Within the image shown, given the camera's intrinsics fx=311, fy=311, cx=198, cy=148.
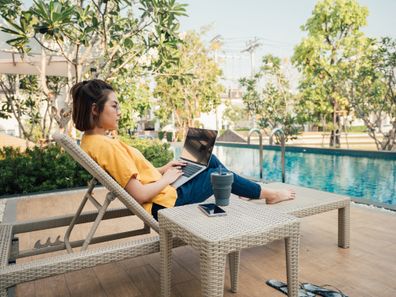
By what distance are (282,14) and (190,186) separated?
1352 inches

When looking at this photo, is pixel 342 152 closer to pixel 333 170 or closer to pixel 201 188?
pixel 333 170

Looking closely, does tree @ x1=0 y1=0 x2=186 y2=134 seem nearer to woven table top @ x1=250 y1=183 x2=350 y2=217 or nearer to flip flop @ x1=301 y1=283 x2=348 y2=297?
woven table top @ x1=250 y1=183 x2=350 y2=217

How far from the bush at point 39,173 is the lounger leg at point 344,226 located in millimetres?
3904

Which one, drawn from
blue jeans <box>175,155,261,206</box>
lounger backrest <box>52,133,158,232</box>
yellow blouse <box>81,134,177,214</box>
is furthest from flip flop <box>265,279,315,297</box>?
lounger backrest <box>52,133,158,232</box>

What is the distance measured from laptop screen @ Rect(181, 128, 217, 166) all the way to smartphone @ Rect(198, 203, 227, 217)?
43cm

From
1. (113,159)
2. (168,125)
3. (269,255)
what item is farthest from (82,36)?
(168,125)

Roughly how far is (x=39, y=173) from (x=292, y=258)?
441cm

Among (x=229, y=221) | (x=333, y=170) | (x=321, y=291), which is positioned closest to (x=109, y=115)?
A: (x=229, y=221)

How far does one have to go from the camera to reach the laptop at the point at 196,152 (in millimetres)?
1996

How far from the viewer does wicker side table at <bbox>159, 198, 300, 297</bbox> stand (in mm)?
1277

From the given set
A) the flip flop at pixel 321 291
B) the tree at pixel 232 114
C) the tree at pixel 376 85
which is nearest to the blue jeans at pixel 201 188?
the flip flop at pixel 321 291

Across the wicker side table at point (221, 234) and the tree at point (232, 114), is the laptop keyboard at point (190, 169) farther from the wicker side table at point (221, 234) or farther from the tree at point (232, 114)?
the tree at point (232, 114)

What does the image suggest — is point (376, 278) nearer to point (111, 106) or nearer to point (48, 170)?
point (111, 106)

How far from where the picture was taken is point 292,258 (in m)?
1.49
